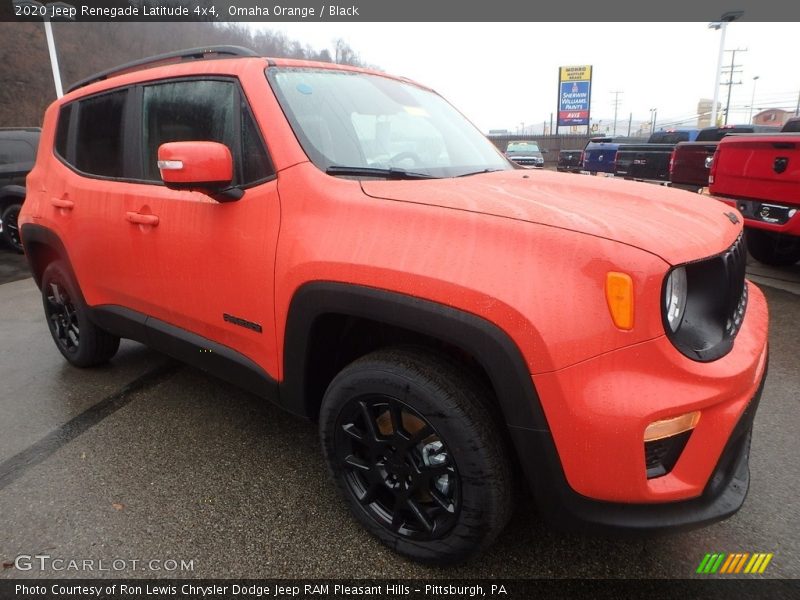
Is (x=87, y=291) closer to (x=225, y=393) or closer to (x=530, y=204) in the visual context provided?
(x=225, y=393)

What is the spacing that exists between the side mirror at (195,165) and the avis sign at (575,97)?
142ft

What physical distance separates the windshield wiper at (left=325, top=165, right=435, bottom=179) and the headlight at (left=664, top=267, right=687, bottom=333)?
40.7 inches

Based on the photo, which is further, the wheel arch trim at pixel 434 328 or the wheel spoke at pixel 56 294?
the wheel spoke at pixel 56 294

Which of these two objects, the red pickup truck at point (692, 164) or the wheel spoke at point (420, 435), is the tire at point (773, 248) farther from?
the wheel spoke at point (420, 435)

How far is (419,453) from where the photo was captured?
1840 millimetres

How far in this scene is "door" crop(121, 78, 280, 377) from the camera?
212cm

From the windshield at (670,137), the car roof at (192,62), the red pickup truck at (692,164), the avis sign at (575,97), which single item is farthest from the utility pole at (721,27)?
the car roof at (192,62)

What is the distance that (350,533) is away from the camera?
6.89ft

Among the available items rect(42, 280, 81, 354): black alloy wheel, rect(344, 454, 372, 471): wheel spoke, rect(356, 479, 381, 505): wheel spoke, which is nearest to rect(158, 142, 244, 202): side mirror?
rect(344, 454, 372, 471): wheel spoke

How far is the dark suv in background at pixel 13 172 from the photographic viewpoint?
826 centimetres

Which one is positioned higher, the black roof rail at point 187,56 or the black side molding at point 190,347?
the black roof rail at point 187,56

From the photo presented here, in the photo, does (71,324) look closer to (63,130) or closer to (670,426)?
(63,130)

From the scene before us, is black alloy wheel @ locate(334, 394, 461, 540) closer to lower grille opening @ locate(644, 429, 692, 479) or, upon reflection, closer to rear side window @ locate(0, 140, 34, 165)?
lower grille opening @ locate(644, 429, 692, 479)

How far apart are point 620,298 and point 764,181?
456cm
